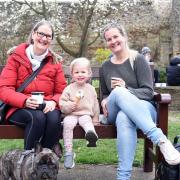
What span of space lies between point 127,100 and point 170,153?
24.0 inches

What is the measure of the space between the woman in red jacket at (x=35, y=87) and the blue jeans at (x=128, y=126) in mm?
571

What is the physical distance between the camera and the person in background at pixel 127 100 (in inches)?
169

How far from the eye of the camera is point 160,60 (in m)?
19.9

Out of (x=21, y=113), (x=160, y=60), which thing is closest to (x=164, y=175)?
(x=21, y=113)

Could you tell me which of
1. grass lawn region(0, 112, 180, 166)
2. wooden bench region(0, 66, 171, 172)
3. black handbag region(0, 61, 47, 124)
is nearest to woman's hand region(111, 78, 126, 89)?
wooden bench region(0, 66, 171, 172)

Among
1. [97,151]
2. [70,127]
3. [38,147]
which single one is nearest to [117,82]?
[70,127]

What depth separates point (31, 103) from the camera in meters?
4.50

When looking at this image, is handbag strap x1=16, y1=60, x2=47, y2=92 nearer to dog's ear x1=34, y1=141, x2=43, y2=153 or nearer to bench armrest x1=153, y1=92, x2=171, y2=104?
dog's ear x1=34, y1=141, x2=43, y2=153

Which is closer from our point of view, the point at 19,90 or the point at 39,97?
the point at 39,97

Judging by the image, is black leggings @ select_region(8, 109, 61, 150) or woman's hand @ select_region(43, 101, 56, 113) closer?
black leggings @ select_region(8, 109, 61, 150)

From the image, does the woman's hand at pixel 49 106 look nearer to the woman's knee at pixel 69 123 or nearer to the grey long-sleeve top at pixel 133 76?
the woman's knee at pixel 69 123

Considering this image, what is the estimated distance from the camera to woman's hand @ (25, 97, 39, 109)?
4484mm

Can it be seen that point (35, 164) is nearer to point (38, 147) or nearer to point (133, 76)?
point (38, 147)

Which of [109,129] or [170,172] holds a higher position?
[109,129]
